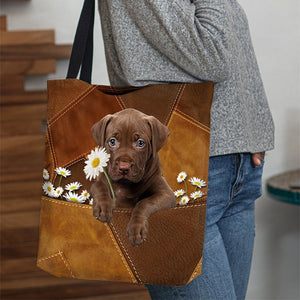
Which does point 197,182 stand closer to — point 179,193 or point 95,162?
point 179,193

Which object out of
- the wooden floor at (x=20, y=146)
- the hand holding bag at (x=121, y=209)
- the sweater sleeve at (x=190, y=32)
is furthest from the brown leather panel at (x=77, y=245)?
the wooden floor at (x=20, y=146)

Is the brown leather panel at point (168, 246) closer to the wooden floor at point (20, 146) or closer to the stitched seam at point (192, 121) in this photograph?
the stitched seam at point (192, 121)

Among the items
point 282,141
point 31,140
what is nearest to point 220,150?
point 31,140

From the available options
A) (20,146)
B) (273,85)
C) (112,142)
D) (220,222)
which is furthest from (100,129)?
(273,85)

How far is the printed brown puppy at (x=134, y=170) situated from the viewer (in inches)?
22.9

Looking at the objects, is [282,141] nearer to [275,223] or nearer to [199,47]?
[275,223]

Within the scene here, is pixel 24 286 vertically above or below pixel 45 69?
below

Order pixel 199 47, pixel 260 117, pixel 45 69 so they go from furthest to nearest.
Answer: pixel 45 69 < pixel 260 117 < pixel 199 47

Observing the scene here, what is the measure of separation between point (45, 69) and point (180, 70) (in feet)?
3.13

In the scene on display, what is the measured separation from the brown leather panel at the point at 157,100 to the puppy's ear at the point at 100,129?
3 cm

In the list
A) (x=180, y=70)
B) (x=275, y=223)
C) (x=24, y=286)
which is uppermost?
(x=180, y=70)

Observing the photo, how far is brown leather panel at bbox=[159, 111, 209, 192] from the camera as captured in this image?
0.59 metres

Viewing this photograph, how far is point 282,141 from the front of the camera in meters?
1.68

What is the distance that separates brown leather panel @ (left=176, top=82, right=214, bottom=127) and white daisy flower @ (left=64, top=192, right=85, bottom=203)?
18 cm
